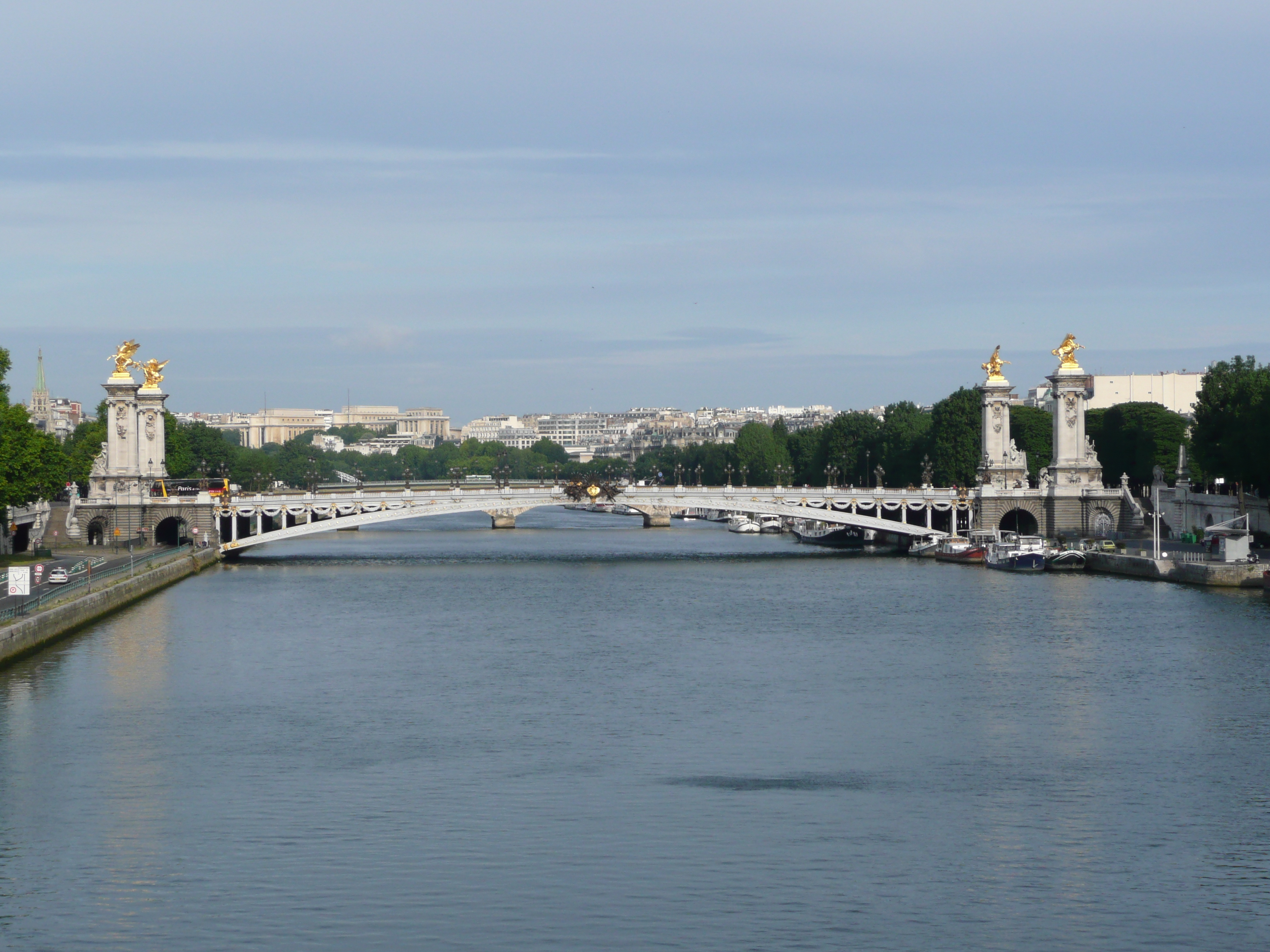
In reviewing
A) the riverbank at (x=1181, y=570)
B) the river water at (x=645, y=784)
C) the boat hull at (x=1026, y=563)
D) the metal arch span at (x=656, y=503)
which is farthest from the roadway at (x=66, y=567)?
the riverbank at (x=1181, y=570)

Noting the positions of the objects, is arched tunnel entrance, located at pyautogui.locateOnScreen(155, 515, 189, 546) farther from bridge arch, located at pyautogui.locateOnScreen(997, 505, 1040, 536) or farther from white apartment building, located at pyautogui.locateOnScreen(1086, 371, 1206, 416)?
white apartment building, located at pyautogui.locateOnScreen(1086, 371, 1206, 416)

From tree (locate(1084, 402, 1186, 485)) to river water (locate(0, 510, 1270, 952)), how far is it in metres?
34.9

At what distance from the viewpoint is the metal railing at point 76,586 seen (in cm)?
3575

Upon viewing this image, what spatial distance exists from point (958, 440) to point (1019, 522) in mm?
12274

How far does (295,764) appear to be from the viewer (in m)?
24.9

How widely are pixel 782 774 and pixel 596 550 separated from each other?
55.1 meters

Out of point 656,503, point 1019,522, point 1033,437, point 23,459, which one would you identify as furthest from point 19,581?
point 1033,437

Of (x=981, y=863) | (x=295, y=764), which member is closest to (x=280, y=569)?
(x=295, y=764)

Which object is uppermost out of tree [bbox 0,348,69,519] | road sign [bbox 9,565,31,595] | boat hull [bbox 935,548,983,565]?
tree [bbox 0,348,69,519]

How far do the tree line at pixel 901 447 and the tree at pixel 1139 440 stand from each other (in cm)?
7

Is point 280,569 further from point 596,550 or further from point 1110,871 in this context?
point 1110,871

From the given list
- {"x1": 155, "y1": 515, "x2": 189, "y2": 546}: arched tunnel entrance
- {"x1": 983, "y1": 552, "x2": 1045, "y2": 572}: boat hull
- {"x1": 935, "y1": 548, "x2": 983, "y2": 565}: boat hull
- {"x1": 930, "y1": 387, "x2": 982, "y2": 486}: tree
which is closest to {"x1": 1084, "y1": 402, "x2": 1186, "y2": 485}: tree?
{"x1": 930, "y1": 387, "x2": 982, "y2": 486}: tree

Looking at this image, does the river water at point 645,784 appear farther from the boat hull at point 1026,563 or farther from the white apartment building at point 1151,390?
the white apartment building at point 1151,390

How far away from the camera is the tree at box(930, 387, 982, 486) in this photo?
277 ft
